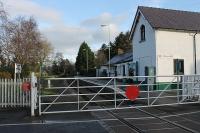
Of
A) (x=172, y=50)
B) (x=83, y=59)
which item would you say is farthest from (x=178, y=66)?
(x=83, y=59)

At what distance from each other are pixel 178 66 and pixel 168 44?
2142 mm

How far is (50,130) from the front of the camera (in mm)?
11102

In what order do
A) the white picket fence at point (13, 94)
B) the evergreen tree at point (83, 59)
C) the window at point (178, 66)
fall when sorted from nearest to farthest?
the white picket fence at point (13, 94) → the window at point (178, 66) → the evergreen tree at point (83, 59)

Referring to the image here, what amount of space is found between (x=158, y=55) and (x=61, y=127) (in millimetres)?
21227

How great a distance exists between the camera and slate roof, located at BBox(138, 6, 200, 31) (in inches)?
1277

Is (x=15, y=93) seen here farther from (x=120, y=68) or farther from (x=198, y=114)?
(x=120, y=68)

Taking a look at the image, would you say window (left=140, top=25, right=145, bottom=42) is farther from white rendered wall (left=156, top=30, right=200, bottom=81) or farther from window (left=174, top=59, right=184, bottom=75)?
window (left=174, top=59, right=184, bottom=75)

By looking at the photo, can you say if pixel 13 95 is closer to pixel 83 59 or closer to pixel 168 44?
pixel 168 44

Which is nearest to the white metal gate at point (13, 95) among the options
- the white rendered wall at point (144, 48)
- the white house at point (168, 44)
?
the white house at point (168, 44)

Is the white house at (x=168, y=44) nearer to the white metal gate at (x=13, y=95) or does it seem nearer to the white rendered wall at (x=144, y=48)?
the white rendered wall at (x=144, y=48)

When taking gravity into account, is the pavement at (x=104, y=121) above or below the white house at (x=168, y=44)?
below

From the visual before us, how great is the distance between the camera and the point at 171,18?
113 ft

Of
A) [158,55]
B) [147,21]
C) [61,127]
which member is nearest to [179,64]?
[158,55]

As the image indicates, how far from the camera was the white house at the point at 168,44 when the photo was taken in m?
31.8
